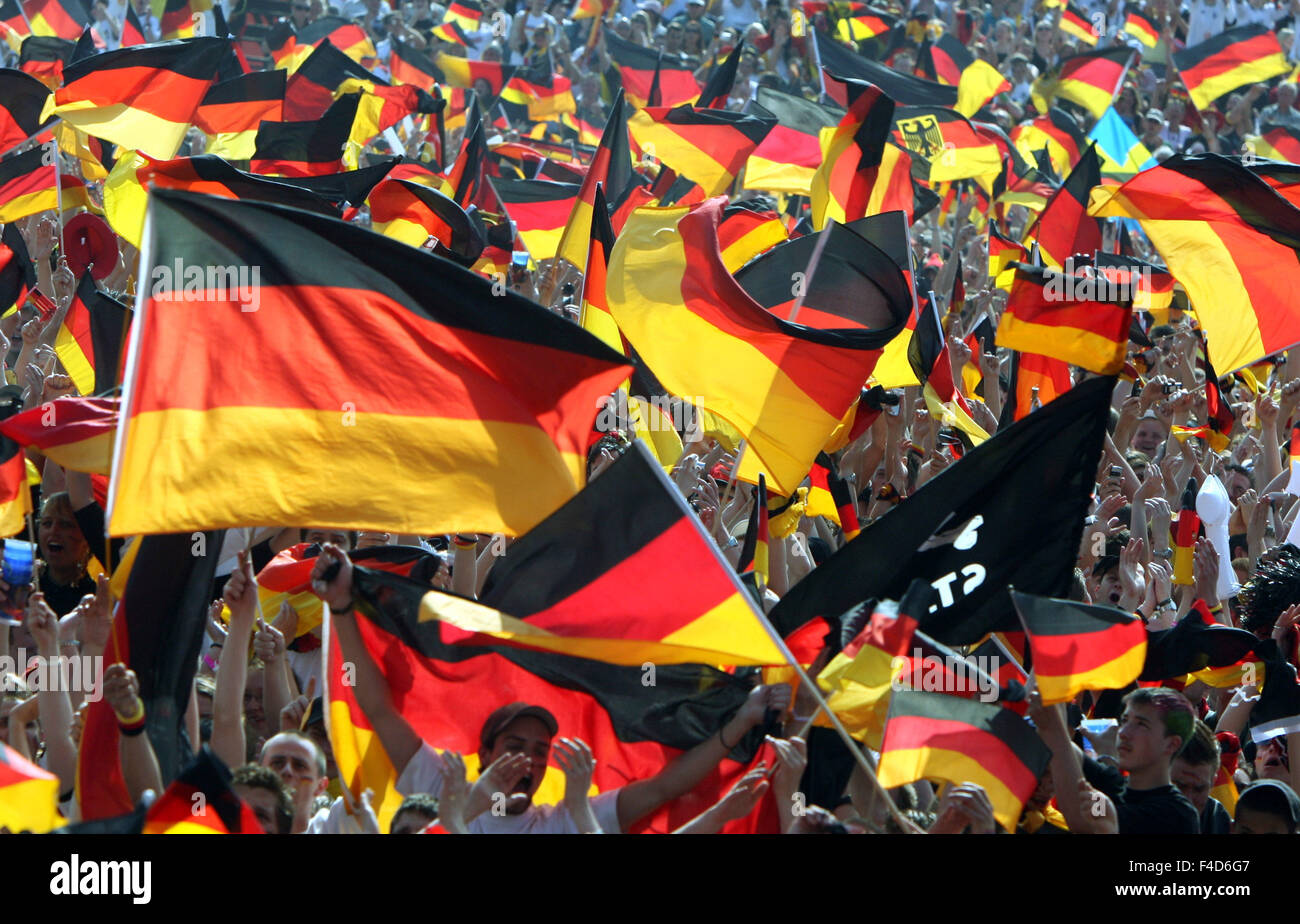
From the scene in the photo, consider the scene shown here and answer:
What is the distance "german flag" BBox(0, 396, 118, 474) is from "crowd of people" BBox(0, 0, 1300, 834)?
486 mm

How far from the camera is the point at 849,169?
1055 cm

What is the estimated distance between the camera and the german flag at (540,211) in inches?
486

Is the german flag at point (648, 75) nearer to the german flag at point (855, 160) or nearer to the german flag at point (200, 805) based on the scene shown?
the german flag at point (855, 160)

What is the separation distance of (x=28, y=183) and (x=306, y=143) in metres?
1.83

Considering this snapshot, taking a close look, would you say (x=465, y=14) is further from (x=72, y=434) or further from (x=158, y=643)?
(x=158, y=643)

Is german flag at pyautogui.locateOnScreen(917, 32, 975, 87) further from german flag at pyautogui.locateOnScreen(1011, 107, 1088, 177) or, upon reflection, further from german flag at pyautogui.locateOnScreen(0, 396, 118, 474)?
german flag at pyautogui.locateOnScreen(0, 396, 118, 474)

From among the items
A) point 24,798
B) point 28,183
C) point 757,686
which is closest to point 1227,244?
point 757,686

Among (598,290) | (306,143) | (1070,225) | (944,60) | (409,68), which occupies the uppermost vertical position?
(944,60)

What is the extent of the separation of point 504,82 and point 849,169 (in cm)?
865

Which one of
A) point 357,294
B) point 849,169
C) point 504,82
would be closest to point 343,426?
point 357,294

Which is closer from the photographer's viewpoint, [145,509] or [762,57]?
[145,509]

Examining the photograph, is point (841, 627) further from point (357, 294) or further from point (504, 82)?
point (504, 82)

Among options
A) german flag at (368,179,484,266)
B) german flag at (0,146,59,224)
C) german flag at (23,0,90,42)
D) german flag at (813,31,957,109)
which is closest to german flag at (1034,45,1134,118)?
german flag at (813,31,957,109)

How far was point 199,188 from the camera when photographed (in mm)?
8852
